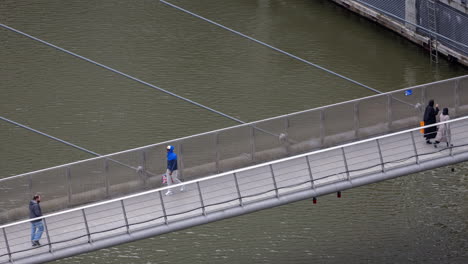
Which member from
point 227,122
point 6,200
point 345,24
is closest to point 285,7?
point 345,24

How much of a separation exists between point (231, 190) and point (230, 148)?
50.1 inches

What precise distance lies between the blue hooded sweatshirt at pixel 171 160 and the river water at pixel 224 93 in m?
2.80

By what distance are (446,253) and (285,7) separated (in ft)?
40.5

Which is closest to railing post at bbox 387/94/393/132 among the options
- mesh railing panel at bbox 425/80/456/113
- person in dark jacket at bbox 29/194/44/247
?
mesh railing panel at bbox 425/80/456/113

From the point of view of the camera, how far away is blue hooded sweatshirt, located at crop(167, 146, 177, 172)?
2184 centimetres

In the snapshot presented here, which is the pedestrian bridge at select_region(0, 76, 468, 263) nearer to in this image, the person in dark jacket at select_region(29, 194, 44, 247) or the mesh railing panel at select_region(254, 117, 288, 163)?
the mesh railing panel at select_region(254, 117, 288, 163)

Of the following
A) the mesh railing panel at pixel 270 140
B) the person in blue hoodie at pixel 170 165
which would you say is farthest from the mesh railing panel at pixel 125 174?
the mesh railing panel at pixel 270 140

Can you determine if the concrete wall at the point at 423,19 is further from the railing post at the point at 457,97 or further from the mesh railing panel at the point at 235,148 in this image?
the mesh railing panel at the point at 235,148

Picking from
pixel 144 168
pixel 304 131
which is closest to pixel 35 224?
pixel 144 168

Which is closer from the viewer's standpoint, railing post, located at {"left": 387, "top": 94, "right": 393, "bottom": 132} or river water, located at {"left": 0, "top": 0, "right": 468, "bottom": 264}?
railing post, located at {"left": 387, "top": 94, "right": 393, "bottom": 132}

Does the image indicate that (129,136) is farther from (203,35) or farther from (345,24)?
(345,24)

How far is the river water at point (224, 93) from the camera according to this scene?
2445 centimetres

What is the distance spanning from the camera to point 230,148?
2267 centimetres

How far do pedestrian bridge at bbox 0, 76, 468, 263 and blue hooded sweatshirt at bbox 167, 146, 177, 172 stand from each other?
34 cm
